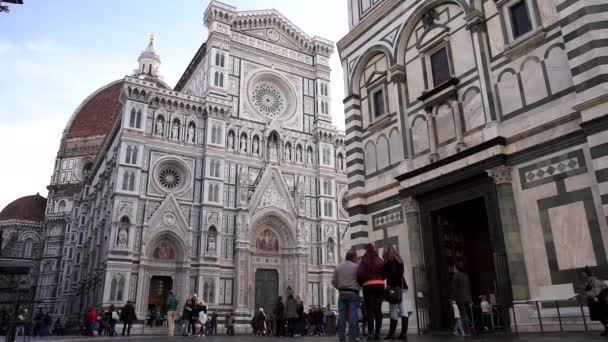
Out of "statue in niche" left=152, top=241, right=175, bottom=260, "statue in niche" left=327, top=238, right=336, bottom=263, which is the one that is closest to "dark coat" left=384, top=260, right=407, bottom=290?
"statue in niche" left=152, top=241, right=175, bottom=260

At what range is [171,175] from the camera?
31047 mm

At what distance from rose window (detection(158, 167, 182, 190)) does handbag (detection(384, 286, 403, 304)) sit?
2471 cm

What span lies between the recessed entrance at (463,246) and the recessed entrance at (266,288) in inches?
788

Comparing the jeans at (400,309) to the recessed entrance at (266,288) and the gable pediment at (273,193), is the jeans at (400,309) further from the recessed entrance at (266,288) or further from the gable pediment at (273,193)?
the gable pediment at (273,193)

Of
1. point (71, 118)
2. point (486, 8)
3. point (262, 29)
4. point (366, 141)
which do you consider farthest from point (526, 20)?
point (71, 118)

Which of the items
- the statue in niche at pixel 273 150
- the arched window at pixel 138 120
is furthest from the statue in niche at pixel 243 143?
the arched window at pixel 138 120

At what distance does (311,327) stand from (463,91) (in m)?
17.5

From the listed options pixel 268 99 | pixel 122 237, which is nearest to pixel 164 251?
pixel 122 237

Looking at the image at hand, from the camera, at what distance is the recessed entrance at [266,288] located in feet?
103

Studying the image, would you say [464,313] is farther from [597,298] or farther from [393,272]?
[597,298]

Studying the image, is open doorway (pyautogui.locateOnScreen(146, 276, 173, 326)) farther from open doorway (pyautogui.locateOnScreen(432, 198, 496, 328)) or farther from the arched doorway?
open doorway (pyautogui.locateOnScreen(432, 198, 496, 328))

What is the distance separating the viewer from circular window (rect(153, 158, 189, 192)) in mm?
30344

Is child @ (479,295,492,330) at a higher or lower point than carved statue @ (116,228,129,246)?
lower

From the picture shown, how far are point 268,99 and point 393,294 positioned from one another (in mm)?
30524
